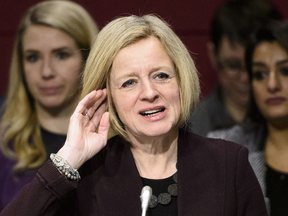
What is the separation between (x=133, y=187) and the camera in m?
1.81

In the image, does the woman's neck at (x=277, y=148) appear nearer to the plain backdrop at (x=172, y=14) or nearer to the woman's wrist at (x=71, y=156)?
the plain backdrop at (x=172, y=14)

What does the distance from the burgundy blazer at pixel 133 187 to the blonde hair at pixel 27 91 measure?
34.5 inches

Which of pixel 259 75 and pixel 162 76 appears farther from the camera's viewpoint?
pixel 259 75

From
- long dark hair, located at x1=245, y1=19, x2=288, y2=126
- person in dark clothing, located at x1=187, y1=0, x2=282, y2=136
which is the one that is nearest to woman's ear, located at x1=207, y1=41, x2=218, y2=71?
person in dark clothing, located at x1=187, y1=0, x2=282, y2=136

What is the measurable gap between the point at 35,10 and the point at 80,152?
1.37 m

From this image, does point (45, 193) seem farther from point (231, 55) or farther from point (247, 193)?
point (231, 55)

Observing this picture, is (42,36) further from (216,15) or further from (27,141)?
(216,15)

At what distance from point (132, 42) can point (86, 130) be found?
41cm

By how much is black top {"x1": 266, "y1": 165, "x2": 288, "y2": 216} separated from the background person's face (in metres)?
0.70

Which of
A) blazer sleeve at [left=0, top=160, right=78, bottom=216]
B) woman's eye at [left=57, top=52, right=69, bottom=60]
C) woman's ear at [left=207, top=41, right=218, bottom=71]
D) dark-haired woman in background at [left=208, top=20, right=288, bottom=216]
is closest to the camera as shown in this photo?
blazer sleeve at [left=0, top=160, right=78, bottom=216]

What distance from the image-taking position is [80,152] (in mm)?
1798

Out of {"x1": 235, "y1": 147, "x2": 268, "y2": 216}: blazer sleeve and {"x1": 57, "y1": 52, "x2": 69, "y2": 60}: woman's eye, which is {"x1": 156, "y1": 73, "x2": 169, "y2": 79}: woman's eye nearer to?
{"x1": 235, "y1": 147, "x2": 268, "y2": 216}: blazer sleeve

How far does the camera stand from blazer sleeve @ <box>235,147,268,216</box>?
70.7 inches

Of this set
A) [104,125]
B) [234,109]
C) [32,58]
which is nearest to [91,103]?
[104,125]
